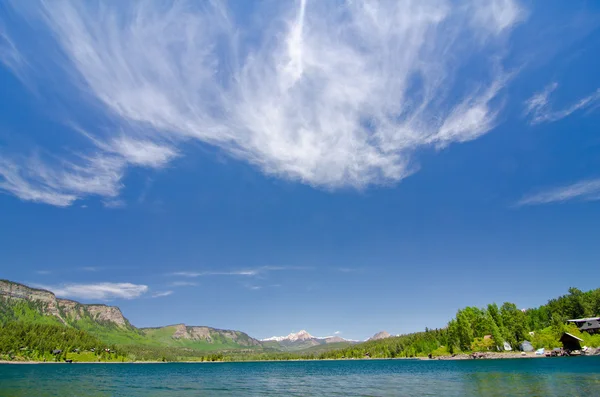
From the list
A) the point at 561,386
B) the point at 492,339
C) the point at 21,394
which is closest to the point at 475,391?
the point at 561,386

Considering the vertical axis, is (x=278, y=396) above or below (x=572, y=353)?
below

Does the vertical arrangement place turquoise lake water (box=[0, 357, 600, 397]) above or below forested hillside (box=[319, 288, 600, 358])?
below

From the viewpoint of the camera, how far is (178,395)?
163 feet

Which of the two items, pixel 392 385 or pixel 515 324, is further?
pixel 515 324

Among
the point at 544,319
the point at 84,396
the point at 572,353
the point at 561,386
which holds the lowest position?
the point at 84,396

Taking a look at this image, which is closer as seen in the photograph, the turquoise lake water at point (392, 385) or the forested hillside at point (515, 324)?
the turquoise lake water at point (392, 385)

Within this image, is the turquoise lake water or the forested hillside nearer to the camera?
the turquoise lake water

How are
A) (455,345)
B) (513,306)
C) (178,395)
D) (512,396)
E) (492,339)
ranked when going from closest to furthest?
(512,396)
(178,395)
(492,339)
(513,306)
(455,345)

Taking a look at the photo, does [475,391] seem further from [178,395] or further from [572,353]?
[572,353]

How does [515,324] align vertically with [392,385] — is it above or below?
above

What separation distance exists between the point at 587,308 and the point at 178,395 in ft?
553

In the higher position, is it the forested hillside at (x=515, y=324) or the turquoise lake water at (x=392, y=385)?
the forested hillside at (x=515, y=324)

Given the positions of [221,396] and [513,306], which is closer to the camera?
[221,396]

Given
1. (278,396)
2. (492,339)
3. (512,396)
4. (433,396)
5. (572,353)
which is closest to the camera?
(512,396)
